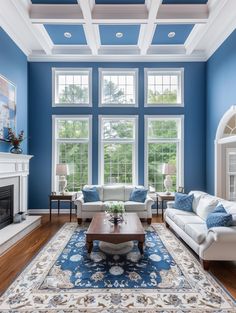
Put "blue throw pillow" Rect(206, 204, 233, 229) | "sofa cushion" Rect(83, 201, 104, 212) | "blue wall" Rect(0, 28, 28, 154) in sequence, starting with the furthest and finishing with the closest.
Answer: "sofa cushion" Rect(83, 201, 104, 212), "blue wall" Rect(0, 28, 28, 154), "blue throw pillow" Rect(206, 204, 233, 229)

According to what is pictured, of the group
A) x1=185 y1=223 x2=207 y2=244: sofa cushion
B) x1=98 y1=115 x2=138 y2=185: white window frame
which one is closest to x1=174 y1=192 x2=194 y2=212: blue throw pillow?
x1=185 y1=223 x2=207 y2=244: sofa cushion

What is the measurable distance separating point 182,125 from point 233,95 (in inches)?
71.5

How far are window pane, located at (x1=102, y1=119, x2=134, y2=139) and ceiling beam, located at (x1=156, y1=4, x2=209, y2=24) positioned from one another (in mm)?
2820

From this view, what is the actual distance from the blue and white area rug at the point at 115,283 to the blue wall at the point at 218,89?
10.3 ft

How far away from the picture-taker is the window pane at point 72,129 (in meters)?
6.67

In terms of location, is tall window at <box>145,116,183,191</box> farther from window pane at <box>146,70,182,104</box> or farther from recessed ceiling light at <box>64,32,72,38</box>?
recessed ceiling light at <box>64,32,72,38</box>

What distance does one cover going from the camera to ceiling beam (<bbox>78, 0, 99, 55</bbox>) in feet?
14.0

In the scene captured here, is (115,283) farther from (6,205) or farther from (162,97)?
(162,97)

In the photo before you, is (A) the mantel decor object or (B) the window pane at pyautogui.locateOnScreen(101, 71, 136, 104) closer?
(A) the mantel decor object

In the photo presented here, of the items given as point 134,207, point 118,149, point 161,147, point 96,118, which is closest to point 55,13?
point 96,118

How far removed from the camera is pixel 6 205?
4957 millimetres

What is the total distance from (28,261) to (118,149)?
3.96 meters

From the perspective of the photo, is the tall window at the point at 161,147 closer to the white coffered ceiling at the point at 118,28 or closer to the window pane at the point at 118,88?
the window pane at the point at 118,88

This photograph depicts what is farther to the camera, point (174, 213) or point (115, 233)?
point (174, 213)
